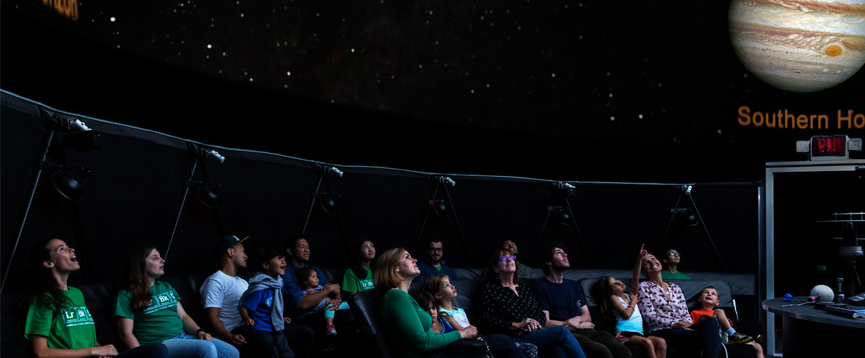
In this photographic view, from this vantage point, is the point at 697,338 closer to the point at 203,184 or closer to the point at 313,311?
the point at 313,311

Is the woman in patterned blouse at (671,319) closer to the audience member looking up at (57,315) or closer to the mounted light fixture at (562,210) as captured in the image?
the mounted light fixture at (562,210)

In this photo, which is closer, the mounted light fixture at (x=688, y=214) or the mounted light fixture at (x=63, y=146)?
the mounted light fixture at (x=63, y=146)

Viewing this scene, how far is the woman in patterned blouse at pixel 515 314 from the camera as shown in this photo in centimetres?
491

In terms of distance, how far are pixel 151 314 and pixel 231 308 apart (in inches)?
30.8

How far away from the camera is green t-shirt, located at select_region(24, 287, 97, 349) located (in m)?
3.47

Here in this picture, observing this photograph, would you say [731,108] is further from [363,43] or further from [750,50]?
[363,43]

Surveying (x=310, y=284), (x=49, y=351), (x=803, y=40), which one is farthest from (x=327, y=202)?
(x=803, y=40)

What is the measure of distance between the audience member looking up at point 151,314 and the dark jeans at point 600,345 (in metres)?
2.32

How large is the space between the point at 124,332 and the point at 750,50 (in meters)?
6.77

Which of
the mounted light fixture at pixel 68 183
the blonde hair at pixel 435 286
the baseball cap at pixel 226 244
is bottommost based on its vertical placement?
the blonde hair at pixel 435 286

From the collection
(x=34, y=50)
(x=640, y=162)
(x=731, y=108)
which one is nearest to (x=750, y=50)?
(x=731, y=108)

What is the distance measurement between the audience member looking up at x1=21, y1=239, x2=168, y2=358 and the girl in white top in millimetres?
3383

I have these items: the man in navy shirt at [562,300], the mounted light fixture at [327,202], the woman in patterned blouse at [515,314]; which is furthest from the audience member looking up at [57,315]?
the mounted light fixture at [327,202]

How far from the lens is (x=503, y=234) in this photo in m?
8.29
